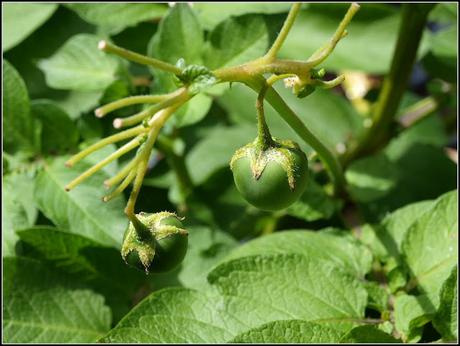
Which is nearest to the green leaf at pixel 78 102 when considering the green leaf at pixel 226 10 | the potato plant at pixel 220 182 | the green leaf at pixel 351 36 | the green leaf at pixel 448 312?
the potato plant at pixel 220 182

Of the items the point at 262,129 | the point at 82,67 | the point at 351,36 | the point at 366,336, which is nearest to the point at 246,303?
the point at 366,336

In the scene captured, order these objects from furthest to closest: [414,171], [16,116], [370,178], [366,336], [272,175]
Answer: [414,171]
[370,178]
[16,116]
[366,336]
[272,175]

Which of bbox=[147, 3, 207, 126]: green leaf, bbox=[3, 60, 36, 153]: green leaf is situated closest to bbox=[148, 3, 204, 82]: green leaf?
bbox=[147, 3, 207, 126]: green leaf

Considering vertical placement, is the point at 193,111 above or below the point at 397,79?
below

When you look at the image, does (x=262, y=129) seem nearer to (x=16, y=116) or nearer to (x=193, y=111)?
(x=193, y=111)

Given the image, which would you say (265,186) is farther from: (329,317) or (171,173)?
(171,173)

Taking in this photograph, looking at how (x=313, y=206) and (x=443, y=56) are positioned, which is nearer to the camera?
(x=313, y=206)
